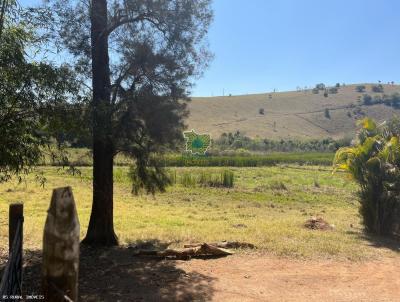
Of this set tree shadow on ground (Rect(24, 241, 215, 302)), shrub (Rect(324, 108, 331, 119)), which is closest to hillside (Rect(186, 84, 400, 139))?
shrub (Rect(324, 108, 331, 119))

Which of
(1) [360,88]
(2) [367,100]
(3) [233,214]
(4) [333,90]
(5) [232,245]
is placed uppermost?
(1) [360,88]

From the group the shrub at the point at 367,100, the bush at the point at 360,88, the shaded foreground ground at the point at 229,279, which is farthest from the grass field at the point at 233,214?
the bush at the point at 360,88

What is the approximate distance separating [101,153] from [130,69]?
6.29ft

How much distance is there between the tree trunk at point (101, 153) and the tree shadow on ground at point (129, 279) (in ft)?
3.06

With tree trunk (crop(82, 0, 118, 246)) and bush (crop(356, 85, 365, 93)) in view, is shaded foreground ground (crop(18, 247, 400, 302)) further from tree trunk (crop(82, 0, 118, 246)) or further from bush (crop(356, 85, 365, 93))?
bush (crop(356, 85, 365, 93))

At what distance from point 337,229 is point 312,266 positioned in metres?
4.87

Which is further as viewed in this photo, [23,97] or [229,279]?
[229,279]

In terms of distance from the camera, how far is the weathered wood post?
3.34 meters

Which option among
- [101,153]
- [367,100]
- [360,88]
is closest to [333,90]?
[360,88]

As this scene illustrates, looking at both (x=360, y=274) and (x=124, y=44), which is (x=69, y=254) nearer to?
(x=360, y=274)

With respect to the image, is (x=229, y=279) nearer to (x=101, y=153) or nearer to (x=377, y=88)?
(x=101, y=153)

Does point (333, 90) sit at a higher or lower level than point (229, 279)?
higher

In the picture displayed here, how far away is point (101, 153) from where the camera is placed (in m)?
10.5

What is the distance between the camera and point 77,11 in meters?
10.5
